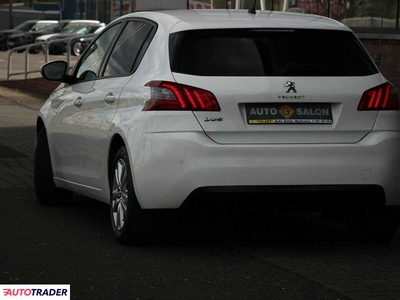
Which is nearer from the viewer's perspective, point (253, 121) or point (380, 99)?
point (253, 121)

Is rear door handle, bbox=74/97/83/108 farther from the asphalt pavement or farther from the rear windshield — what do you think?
the rear windshield

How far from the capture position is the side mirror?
923 centimetres

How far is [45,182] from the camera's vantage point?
9625 mm

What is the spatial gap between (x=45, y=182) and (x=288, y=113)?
296cm

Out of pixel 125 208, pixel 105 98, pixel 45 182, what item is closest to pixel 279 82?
pixel 125 208

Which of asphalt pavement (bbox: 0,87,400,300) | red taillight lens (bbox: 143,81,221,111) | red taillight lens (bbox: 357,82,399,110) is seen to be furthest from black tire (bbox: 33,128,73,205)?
red taillight lens (bbox: 357,82,399,110)

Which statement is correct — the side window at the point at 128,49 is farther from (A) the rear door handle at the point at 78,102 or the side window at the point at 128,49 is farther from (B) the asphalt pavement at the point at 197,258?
(B) the asphalt pavement at the point at 197,258

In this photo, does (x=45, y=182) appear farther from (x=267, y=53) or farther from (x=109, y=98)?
(x=267, y=53)

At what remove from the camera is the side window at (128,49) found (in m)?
8.02

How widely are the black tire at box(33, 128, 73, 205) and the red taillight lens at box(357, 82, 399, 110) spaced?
3.10m

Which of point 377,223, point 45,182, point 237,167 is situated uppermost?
point 237,167

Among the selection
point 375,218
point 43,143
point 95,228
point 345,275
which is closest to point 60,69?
point 43,143

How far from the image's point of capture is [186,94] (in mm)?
7242

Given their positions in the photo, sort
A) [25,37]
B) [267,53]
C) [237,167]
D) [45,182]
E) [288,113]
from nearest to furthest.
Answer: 1. [237,167]
2. [288,113]
3. [267,53]
4. [45,182]
5. [25,37]
